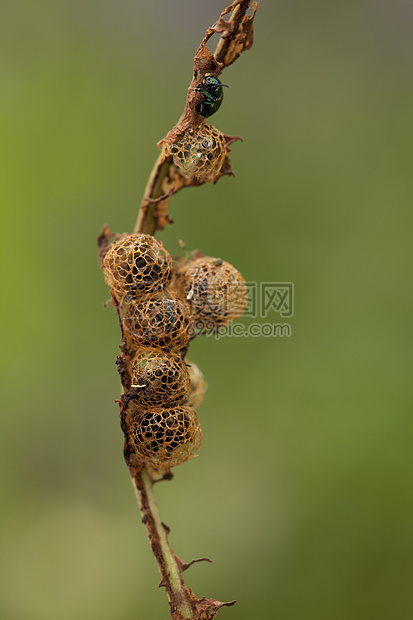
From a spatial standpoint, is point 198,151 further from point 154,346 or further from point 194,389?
point 194,389

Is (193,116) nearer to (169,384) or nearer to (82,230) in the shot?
(169,384)

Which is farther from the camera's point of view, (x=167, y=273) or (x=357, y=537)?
(x=357, y=537)

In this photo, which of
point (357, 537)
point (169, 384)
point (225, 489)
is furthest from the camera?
point (225, 489)

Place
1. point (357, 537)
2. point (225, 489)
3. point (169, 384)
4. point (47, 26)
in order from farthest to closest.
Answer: point (47, 26), point (225, 489), point (357, 537), point (169, 384)

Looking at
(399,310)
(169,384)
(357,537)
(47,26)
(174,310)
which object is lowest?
(357,537)

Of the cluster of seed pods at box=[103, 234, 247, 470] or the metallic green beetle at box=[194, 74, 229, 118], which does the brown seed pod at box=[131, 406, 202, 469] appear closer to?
the cluster of seed pods at box=[103, 234, 247, 470]

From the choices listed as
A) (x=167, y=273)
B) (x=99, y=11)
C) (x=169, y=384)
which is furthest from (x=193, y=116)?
(x=99, y=11)
